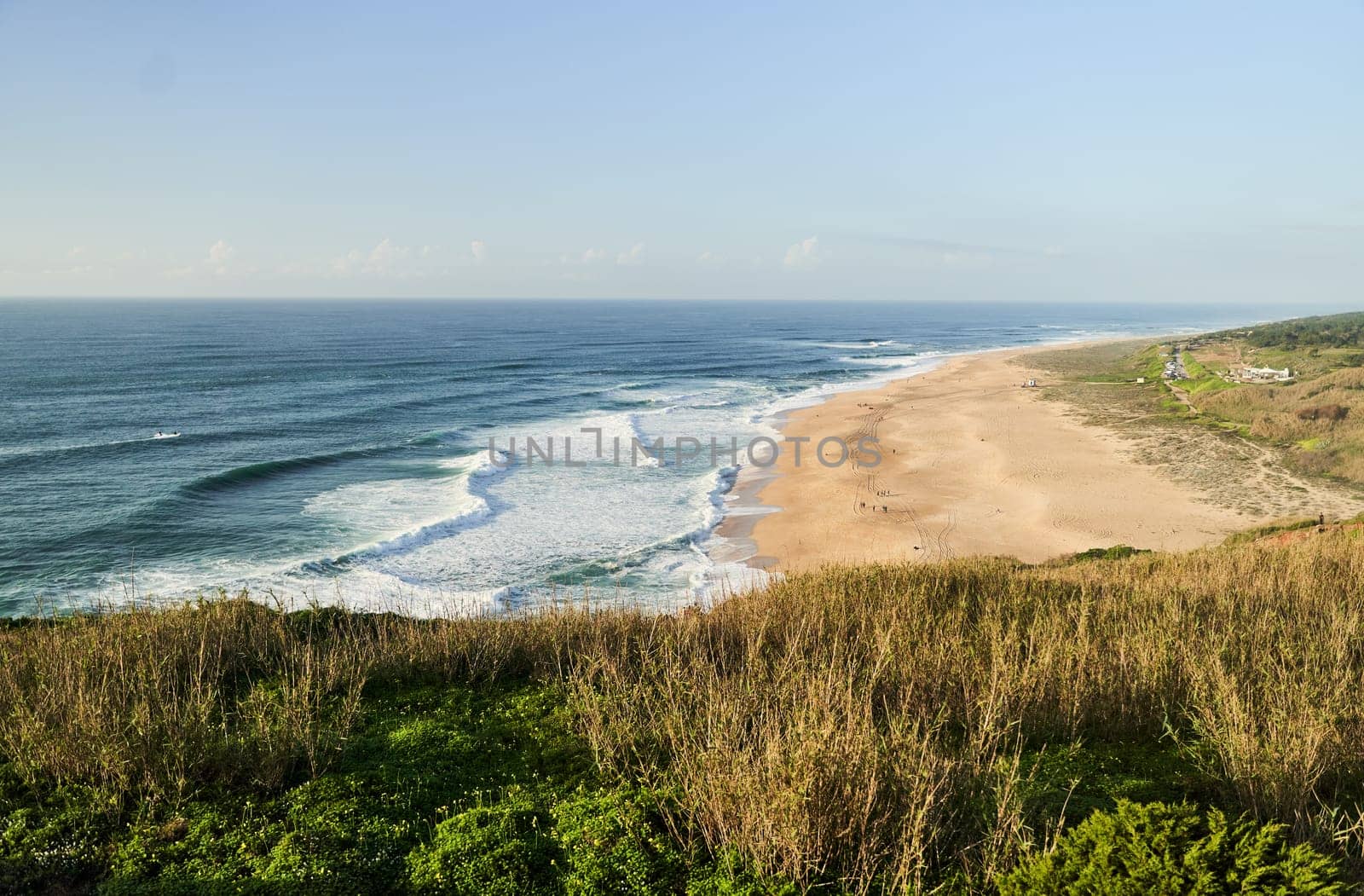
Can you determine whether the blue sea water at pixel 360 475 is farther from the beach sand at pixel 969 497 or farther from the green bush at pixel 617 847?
the green bush at pixel 617 847

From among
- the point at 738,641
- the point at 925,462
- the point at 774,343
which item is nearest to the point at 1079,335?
the point at 774,343

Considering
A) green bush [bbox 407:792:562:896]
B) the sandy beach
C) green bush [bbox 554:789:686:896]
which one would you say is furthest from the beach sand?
green bush [bbox 407:792:562:896]

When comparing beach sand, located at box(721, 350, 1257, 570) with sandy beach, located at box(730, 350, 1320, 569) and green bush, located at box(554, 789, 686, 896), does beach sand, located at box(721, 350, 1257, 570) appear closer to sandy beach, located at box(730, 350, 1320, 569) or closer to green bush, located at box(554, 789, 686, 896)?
sandy beach, located at box(730, 350, 1320, 569)

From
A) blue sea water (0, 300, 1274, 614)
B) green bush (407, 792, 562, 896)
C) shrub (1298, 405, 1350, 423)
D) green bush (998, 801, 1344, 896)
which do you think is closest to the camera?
green bush (998, 801, 1344, 896)

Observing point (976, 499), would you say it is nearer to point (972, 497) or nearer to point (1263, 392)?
point (972, 497)

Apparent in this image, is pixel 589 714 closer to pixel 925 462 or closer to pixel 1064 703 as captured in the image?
pixel 1064 703
